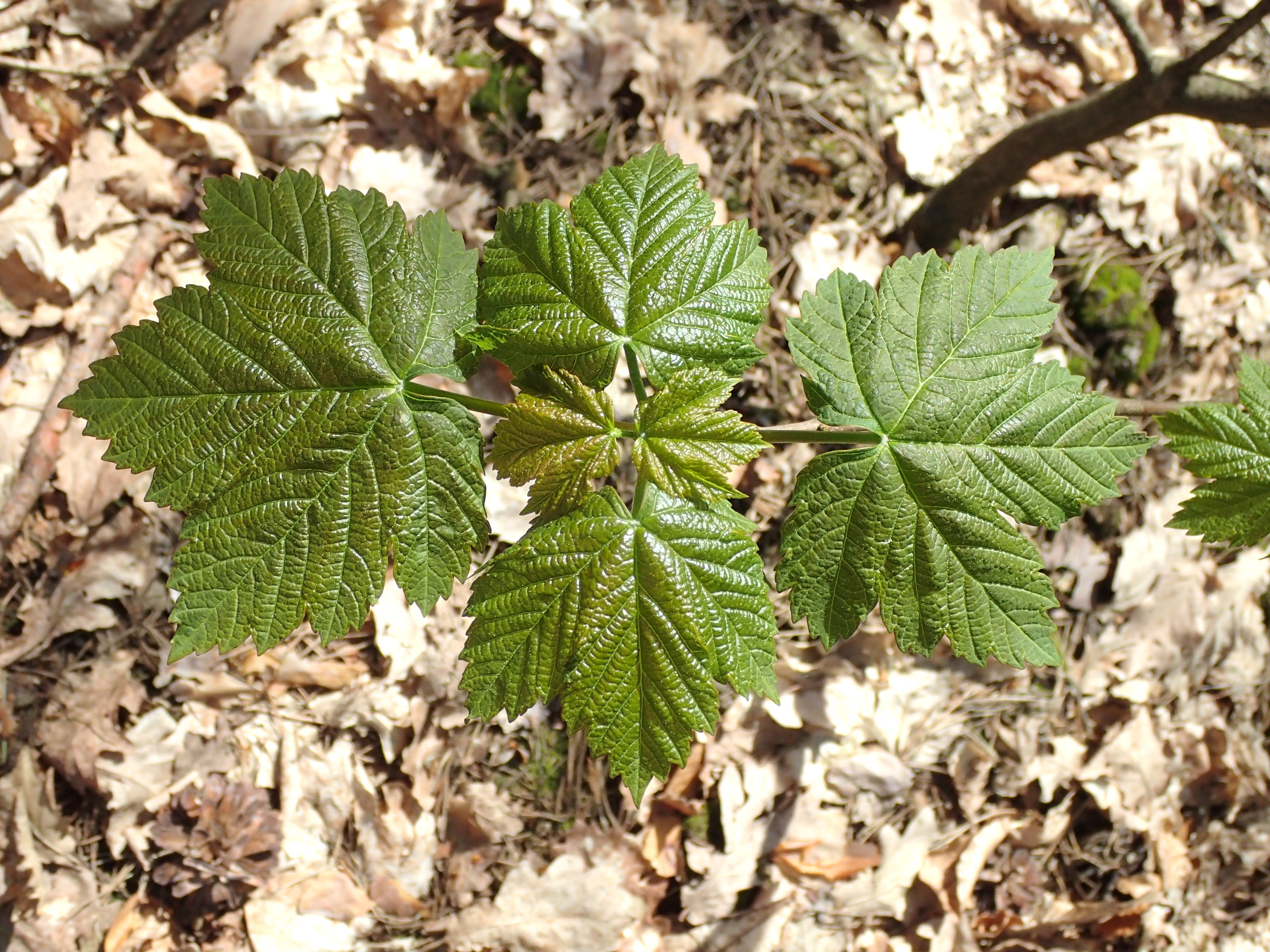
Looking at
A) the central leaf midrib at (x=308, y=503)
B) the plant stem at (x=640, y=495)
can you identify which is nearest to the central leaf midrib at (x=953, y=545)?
the plant stem at (x=640, y=495)

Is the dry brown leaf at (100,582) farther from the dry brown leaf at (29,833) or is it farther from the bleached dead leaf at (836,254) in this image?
the bleached dead leaf at (836,254)

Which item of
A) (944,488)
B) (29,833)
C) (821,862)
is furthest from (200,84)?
(821,862)

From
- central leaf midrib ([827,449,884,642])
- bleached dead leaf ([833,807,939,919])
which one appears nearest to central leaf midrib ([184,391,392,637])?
central leaf midrib ([827,449,884,642])

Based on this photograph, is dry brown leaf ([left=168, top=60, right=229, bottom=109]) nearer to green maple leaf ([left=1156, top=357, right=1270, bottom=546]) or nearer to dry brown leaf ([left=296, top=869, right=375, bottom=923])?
dry brown leaf ([left=296, top=869, right=375, bottom=923])

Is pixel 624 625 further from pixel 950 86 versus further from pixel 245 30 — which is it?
pixel 950 86

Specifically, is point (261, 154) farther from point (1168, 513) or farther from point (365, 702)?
point (1168, 513)
